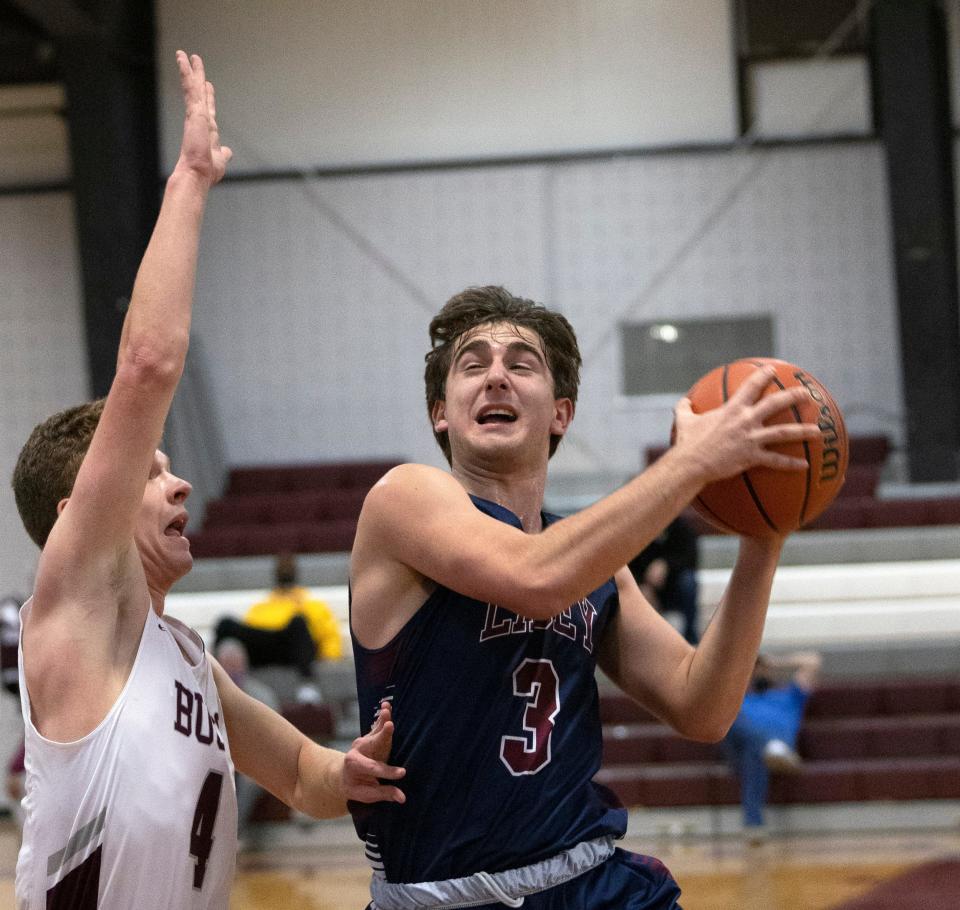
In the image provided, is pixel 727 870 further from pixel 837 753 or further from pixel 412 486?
pixel 412 486

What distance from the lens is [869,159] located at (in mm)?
13008

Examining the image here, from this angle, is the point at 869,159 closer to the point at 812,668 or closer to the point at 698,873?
the point at 812,668

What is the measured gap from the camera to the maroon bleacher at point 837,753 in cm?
802

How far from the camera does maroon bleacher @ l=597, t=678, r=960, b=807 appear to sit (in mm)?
8016

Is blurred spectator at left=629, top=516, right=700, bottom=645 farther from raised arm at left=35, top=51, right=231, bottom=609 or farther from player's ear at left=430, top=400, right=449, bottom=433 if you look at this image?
raised arm at left=35, top=51, right=231, bottom=609

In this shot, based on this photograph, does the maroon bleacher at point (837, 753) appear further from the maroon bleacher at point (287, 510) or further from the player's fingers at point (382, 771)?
the player's fingers at point (382, 771)

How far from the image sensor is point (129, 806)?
83.3 inches

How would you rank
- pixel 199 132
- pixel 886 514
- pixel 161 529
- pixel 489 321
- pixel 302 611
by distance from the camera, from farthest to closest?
pixel 886 514 < pixel 302 611 < pixel 489 321 < pixel 161 529 < pixel 199 132

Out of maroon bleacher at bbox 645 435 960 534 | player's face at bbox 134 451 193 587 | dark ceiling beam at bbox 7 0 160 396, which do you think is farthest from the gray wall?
→ player's face at bbox 134 451 193 587

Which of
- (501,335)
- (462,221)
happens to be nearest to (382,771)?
(501,335)

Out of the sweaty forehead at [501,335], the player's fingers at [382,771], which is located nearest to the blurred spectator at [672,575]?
the sweaty forehead at [501,335]

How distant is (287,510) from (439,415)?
32.8 feet

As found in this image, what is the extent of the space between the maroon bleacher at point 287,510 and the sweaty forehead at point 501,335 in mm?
9030

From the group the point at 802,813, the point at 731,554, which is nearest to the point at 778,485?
the point at 802,813
